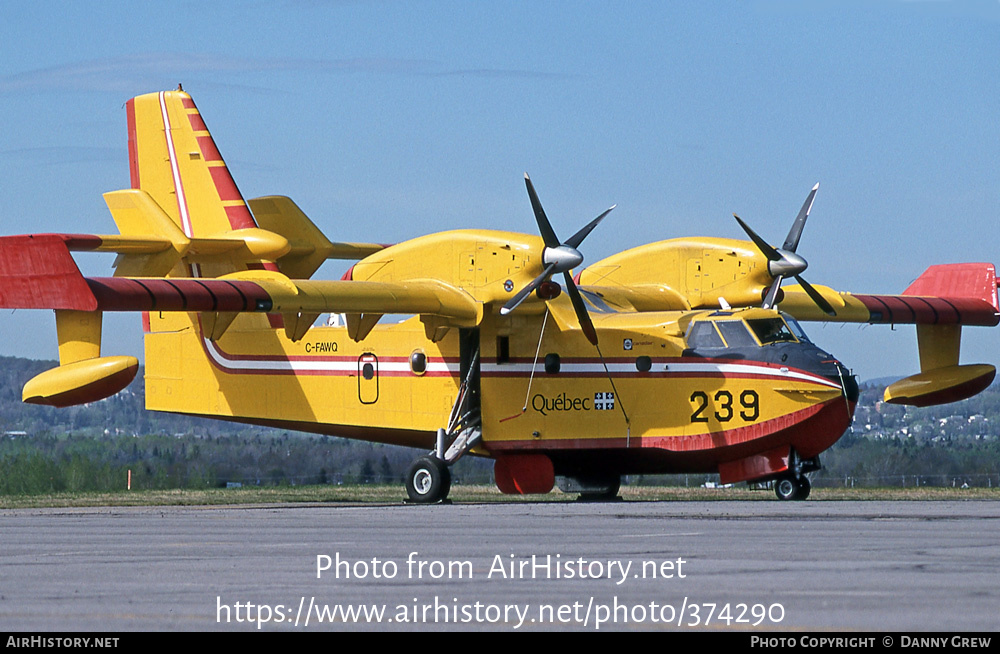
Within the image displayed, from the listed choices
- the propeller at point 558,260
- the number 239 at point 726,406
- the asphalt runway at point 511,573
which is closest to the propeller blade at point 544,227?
the propeller at point 558,260

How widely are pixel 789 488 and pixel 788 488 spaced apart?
0.06 ft

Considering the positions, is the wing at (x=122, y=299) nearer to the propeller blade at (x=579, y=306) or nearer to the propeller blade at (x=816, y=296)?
Result: the propeller blade at (x=579, y=306)

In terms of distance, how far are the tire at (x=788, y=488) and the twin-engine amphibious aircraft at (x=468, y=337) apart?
0.04 metres

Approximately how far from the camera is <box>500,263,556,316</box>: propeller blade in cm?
2441

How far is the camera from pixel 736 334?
2473 cm

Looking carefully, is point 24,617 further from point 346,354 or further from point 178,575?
point 346,354

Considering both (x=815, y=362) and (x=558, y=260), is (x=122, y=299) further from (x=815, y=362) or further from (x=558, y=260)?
(x=815, y=362)

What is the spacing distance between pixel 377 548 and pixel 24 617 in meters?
5.21

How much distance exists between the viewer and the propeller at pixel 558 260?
80.4 feet

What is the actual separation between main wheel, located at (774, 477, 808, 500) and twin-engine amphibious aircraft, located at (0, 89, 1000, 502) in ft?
0.13

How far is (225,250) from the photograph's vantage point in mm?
27625

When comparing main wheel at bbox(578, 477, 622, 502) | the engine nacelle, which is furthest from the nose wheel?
the engine nacelle

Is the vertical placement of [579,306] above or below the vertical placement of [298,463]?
above

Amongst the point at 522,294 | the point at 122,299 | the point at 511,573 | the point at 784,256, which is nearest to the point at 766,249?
the point at 784,256
